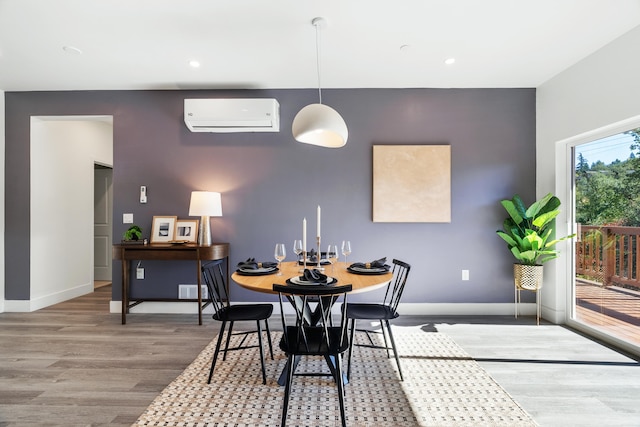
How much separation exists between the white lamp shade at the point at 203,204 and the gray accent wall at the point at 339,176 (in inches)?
12.1

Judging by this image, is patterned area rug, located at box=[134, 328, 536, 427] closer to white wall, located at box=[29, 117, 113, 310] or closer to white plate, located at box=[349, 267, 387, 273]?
white plate, located at box=[349, 267, 387, 273]

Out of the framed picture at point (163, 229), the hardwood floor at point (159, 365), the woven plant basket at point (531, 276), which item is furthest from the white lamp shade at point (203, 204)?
the woven plant basket at point (531, 276)

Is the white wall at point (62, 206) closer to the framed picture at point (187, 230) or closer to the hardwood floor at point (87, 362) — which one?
the hardwood floor at point (87, 362)

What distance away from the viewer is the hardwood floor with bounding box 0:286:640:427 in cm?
194

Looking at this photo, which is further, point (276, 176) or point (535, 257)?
point (276, 176)

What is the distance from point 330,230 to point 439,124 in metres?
1.82

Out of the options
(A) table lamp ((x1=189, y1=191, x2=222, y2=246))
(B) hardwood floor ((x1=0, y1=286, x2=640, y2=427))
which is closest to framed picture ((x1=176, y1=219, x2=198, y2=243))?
(A) table lamp ((x1=189, y1=191, x2=222, y2=246))

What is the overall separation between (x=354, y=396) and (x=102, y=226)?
18.1ft

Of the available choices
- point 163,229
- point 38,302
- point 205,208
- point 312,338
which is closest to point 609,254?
point 312,338

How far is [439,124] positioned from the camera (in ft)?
12.5

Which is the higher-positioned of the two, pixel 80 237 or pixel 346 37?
pixel 346 37

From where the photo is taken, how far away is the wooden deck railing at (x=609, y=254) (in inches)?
108

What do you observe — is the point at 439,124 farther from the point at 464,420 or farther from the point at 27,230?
the point at 27,230

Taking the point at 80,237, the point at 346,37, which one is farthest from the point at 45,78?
the point at 346,37
